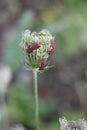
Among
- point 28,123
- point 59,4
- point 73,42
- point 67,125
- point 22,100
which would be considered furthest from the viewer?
point 59,4

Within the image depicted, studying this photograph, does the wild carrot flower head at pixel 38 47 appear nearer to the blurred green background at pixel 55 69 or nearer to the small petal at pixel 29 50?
the small petal at pixel 29 50

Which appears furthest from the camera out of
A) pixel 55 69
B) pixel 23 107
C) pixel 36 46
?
pixel 55 69

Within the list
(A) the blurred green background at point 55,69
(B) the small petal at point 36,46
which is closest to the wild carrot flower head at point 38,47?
(B) the small petal at point 36,46

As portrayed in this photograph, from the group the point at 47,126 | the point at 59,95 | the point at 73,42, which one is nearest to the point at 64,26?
the point at 73,42

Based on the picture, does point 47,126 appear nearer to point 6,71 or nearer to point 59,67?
point 6,71

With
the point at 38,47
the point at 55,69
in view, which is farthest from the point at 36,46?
the point at 55,69

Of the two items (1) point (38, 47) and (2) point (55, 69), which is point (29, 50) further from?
(2) point (55, 69)

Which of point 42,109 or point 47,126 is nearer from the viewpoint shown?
point 47,126
